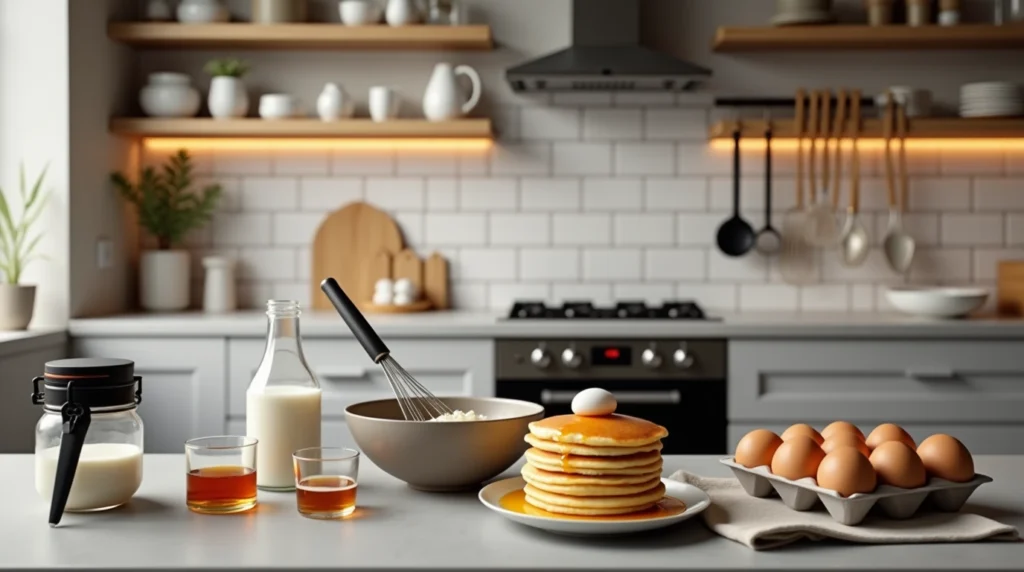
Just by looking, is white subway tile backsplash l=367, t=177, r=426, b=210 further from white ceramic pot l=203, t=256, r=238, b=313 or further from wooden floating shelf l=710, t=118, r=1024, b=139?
wooden floating shelf l=710, t=118, r=1024, b=139

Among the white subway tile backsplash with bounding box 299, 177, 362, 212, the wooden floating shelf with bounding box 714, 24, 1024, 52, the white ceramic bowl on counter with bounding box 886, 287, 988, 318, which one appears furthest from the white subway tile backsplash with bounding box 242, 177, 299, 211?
the white ceramic bowl on counter with bounding box 886, 287, 988, 318

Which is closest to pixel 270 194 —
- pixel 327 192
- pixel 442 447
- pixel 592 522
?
pixel 327 192

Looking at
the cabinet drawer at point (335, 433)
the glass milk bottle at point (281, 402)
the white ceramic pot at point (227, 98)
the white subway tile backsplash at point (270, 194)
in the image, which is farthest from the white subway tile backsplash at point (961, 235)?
the glass milk bottle at point (281, 402)

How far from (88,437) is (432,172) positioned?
2842 millimetres

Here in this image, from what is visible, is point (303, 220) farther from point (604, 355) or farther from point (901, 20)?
point (901, 20)

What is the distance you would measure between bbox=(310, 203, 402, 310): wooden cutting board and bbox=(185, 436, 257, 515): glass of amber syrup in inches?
108

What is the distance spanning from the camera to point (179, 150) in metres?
4.04

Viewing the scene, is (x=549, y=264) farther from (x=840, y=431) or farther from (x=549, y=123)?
(x=840, y=431)

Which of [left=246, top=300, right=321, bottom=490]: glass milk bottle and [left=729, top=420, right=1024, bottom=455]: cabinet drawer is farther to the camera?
[left=729, top=420, right=1024, bottom=455]: cabinet drawer

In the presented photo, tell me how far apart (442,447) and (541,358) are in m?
1.97

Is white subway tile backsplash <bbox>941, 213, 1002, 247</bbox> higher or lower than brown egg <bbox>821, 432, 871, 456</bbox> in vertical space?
higher

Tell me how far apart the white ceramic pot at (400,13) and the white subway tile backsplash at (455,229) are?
27.5 inches

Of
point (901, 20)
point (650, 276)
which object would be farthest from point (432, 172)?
point (901, 20)

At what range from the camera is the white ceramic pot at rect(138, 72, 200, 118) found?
395cm
